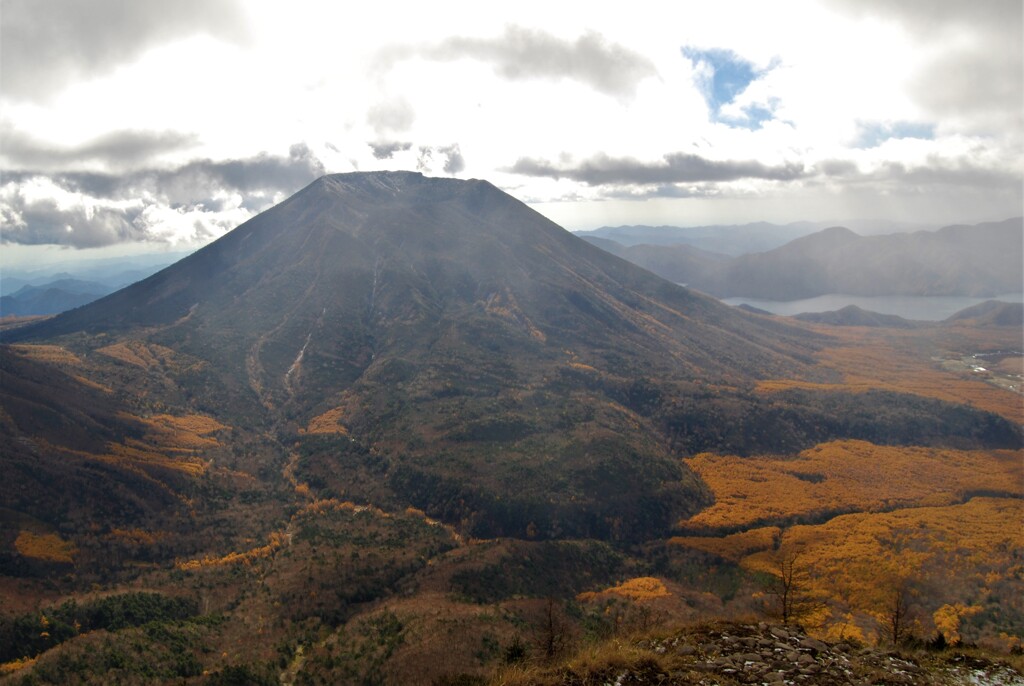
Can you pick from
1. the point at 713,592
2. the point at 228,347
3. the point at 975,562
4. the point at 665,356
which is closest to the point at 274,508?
the point at 713,592

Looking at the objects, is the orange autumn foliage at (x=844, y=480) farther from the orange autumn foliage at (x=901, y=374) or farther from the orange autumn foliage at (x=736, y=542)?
the orange autumn foliage at (x=901, y=374)

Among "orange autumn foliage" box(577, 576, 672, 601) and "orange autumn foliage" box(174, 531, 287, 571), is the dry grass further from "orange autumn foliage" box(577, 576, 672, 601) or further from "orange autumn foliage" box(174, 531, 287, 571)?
"orange autumn foliage" box(577, 576, 672, 601)

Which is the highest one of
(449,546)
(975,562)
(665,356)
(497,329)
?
(497,329)

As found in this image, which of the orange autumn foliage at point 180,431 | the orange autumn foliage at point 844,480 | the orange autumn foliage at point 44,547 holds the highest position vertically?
the orange autumn foliage at point 180,431

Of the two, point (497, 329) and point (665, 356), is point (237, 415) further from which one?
point (665, 356)

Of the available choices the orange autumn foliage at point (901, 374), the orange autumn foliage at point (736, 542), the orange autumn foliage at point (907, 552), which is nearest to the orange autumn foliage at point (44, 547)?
the orange autumn foliage at point (736, 542)

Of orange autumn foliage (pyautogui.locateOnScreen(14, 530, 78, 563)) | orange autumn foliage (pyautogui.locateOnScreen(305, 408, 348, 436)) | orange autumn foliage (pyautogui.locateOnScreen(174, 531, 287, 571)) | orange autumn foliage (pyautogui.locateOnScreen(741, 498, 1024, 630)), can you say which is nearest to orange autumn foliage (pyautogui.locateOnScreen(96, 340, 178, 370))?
orange autumn foliage (pyautogui.locateOnScreen(305, 408, 348, 436))
